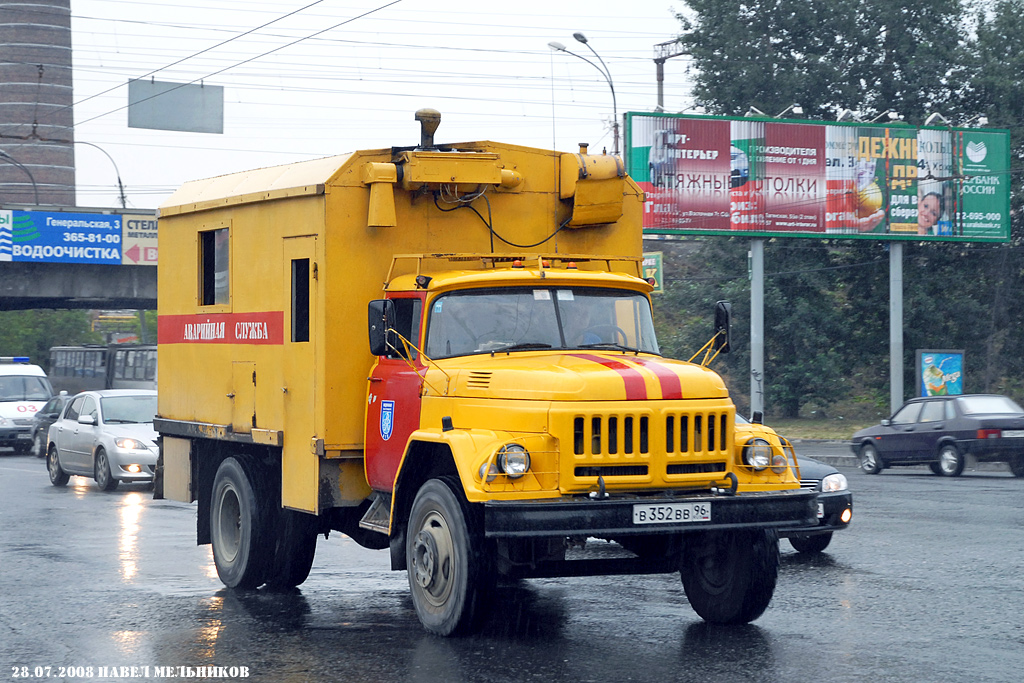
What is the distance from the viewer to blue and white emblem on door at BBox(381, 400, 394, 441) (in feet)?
29.7

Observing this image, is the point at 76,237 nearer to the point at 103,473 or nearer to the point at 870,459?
the point at 103,473

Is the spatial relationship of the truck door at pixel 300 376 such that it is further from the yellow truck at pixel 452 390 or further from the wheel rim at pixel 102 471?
the wheel rim at pixel 102 471

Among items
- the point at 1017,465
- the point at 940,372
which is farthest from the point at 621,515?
the point at 940,372

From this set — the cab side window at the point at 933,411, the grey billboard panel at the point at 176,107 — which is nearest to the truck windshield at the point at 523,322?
the cab side window at the point at 933,411

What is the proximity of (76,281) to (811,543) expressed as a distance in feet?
140

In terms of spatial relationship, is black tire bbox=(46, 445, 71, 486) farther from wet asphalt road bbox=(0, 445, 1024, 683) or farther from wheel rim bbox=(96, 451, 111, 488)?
wet asphalt road bbox=(0, 445, 1024, 683)

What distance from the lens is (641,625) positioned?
9.00 m

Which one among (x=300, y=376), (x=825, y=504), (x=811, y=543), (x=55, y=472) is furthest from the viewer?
(x=55, y=472)

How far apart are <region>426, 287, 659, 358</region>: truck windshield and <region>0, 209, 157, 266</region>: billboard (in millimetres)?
41262

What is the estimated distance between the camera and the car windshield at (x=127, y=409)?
842 inches

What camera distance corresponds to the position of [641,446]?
795 centimetres

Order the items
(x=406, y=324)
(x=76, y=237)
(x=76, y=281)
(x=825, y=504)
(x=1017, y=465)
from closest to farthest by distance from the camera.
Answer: (x=406, y=324) < (x=825, y=504) < (x=1017, y=465) < (x=76, y=237) < (x=76, y=281)

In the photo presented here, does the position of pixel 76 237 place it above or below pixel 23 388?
above

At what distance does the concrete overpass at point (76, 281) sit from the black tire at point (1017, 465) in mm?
34921
